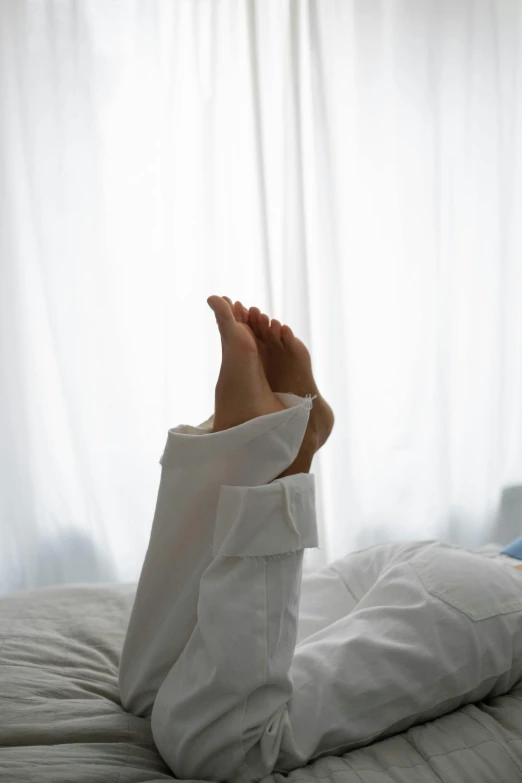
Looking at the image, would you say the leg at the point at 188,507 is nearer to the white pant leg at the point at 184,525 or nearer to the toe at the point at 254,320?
the white pant leg at the point at 184,525

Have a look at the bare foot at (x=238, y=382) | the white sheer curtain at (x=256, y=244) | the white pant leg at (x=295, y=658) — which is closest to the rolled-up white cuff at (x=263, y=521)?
the white pant leg at (x=295, y=658)

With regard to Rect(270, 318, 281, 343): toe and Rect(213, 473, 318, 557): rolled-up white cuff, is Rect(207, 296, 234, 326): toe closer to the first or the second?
Rect(270, 318, 281, 343): toe

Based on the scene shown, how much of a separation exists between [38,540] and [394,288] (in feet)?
4.43

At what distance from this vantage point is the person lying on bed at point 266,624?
887 mm

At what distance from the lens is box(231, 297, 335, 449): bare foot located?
3.77ft

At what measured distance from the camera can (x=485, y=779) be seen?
836mm

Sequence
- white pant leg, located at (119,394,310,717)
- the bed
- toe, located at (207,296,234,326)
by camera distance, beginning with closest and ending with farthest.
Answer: the bed < white pant leg, located at (119,394,310,717) < toe, located at (207,296,234,326)

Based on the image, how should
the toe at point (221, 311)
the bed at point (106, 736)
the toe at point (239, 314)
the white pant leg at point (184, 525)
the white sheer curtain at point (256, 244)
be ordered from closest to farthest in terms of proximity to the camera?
the bed at point (106, 736) → the white pant leg at point (184, 525) → the toe at point (221, 311) → the toe at point (239, 314) → the white sheer curtain at point (256, 244)

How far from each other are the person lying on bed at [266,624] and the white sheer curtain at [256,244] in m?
1.16

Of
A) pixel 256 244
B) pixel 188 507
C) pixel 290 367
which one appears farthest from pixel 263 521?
pixel 256 244

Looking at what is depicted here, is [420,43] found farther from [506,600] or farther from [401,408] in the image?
[506,600]

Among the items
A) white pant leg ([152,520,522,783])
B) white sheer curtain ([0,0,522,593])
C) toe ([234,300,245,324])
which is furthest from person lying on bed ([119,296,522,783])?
white sheer curtain ([0,0,522,593])

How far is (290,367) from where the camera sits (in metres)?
1.17

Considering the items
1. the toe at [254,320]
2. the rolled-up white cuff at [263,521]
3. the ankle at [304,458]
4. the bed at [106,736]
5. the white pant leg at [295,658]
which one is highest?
the toe at [254,320]
